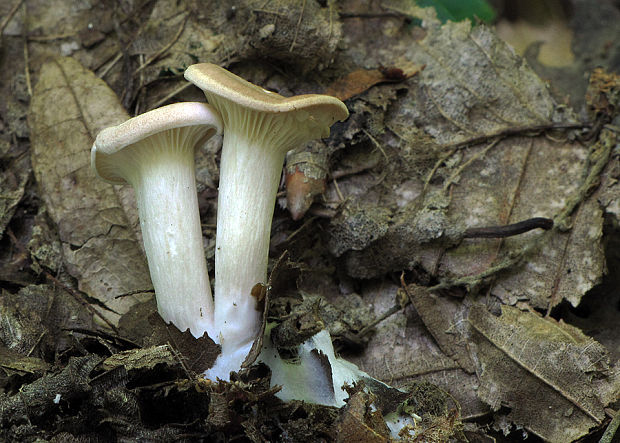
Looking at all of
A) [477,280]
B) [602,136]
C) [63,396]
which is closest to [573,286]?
[477,280]

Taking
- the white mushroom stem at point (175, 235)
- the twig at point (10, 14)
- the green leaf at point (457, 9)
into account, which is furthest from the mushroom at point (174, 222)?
the green leaf at point (457, 9)

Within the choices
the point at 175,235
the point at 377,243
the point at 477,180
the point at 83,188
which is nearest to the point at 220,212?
the point at 175,235

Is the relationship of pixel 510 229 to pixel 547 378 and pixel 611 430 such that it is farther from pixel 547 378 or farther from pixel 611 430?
pixel 611 430

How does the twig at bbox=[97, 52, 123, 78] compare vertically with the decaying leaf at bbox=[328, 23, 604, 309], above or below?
above

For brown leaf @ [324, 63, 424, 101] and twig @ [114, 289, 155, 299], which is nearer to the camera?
twig @ [114, 289, 155, 299]

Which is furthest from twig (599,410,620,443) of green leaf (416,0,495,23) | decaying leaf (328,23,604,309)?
green leaf (416,0,495,23)

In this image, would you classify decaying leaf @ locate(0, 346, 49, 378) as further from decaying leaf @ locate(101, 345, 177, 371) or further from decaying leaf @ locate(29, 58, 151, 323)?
decaying leaf @ locate(29, 58, 151, 323)
